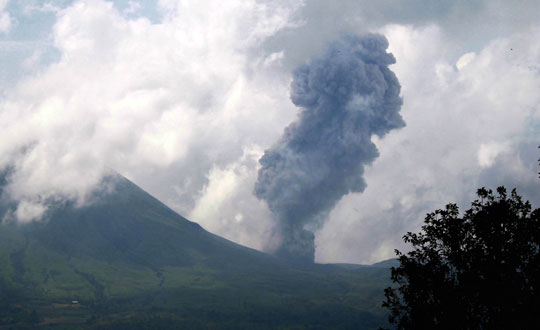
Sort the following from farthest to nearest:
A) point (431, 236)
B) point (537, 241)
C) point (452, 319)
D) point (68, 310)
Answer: point (68, 310) < point (431, 236) < point (452, 319) < point (537, 241)

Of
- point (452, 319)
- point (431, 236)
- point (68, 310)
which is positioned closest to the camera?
point (452, 319)

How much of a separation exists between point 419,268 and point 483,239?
10.3 ft

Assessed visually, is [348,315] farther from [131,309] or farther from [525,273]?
[525,273]

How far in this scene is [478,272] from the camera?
19.7 m

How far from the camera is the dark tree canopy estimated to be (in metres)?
18.3

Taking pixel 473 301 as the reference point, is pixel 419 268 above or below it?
above

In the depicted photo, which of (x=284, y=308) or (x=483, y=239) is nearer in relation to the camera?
(x=483, y=239)

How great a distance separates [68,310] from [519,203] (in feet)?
672

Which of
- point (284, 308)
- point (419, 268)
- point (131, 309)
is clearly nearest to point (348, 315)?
point (284, 308)

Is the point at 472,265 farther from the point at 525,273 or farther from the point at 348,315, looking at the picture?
the point at 348,315

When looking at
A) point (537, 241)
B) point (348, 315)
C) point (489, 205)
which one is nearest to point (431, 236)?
point (489, 205)

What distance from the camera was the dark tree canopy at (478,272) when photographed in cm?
1833

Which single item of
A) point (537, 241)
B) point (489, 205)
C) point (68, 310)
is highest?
point (489, 205)

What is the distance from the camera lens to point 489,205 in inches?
797
